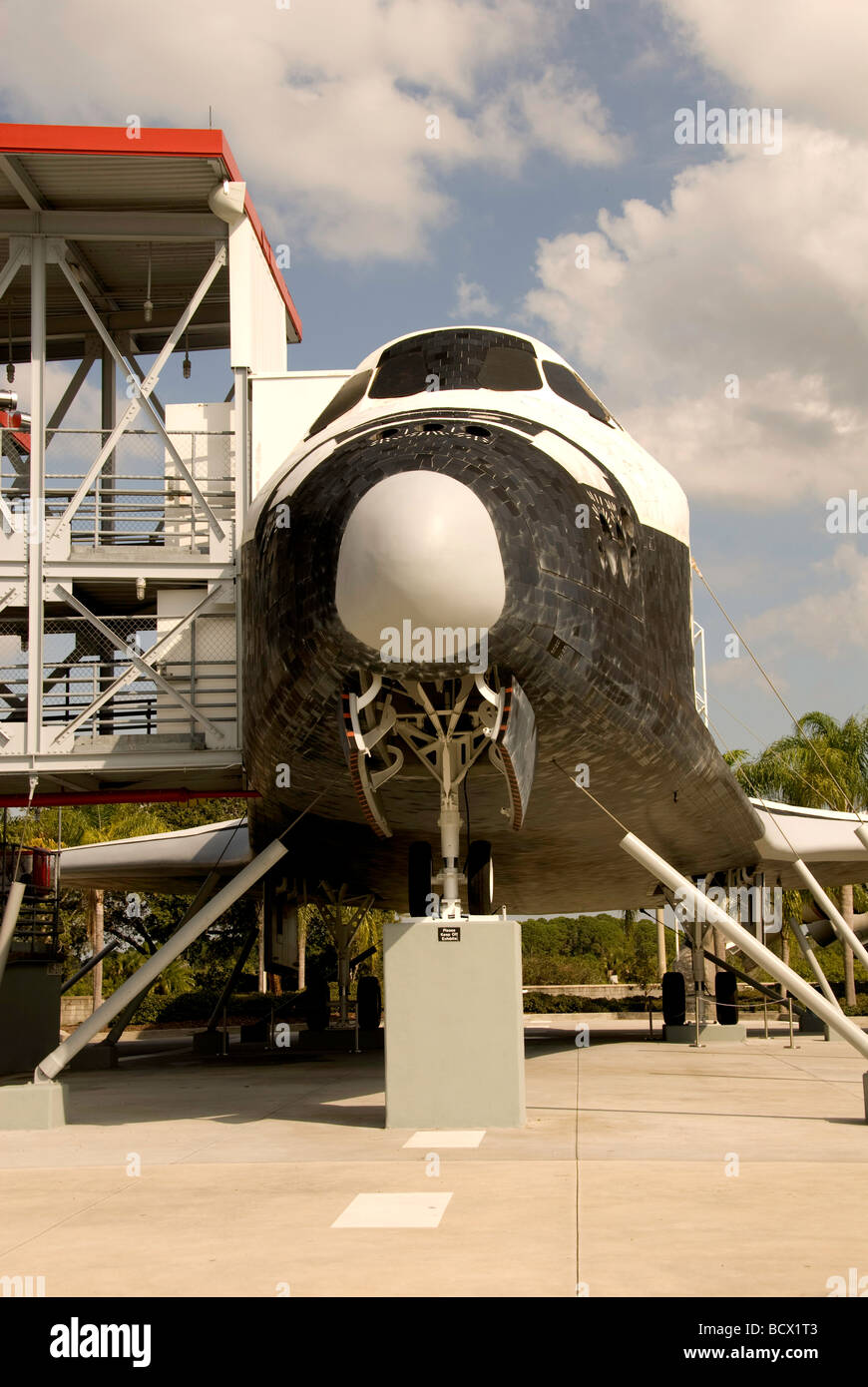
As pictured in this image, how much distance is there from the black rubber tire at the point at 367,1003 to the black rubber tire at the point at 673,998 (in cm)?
387

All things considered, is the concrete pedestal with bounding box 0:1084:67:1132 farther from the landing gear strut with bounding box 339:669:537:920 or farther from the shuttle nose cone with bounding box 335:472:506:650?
the shuttle nose cone with bounding box 335:472:506:650

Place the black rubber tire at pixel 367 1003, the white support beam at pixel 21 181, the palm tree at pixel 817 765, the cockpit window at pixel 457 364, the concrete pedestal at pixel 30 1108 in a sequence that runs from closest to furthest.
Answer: the concrete pedestal at pixel 30 1108
the cockpit window at pixel 457 364
the white support beam at pixel 21 181
the black rubber tire at pixel 367 1003
the palm tree at pixel 817 765

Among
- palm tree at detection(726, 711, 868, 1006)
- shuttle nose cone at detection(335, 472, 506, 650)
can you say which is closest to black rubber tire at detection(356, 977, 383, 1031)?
shuttle nose cone at detection(335, 472, 506, 650)

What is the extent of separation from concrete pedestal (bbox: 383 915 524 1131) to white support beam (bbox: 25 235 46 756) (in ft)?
15.1

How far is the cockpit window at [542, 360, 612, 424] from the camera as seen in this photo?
8766mm

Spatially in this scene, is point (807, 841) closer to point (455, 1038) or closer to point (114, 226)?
point (455, 1038)

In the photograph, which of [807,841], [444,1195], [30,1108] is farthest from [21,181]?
[807,841]

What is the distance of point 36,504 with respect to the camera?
10992 mm

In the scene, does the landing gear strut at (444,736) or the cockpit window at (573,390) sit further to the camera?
the cockpit window at (573,390)

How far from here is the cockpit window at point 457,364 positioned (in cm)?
841

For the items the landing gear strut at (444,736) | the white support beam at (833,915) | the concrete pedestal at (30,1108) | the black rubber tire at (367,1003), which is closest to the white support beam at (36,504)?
the concrete pedestal at (30,1108)

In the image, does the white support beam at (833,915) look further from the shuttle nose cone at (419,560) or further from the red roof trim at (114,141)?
the red roof trim at (114,141)

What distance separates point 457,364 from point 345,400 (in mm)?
865
